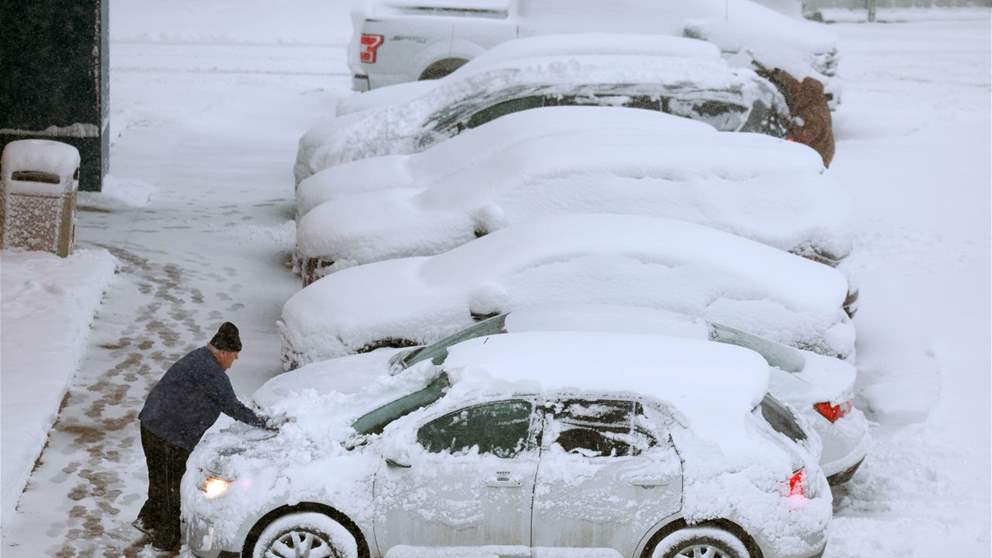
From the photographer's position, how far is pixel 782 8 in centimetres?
1998

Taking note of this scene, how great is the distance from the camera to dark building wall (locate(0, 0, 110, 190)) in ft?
50.2

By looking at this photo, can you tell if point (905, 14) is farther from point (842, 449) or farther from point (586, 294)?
point (842, 449)

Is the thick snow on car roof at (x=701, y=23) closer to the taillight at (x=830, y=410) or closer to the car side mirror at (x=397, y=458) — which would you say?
the taillight at (x=830, y=410)

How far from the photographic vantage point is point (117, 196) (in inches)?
632

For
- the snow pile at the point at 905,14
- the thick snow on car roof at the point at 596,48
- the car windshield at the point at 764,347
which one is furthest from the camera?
the snow pile at the point at 905,14

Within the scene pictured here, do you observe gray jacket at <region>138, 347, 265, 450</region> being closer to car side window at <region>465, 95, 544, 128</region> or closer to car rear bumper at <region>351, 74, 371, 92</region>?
car side window at <region>465, 95, 544, 128</region>

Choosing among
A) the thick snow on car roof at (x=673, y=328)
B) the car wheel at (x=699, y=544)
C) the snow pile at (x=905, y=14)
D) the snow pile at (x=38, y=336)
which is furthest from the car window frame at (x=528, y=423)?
the snow pile at (x=905, y=14)

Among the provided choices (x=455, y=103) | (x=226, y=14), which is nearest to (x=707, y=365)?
(x=455, y=103)

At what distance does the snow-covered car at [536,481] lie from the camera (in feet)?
22.6

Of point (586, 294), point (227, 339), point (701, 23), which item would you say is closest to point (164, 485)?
point (227, 339)

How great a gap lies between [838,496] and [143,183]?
10505mm

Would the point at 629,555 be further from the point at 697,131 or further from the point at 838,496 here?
the point at 697,131

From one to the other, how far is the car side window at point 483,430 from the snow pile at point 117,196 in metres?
9.61

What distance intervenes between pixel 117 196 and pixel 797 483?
11.0 metres
